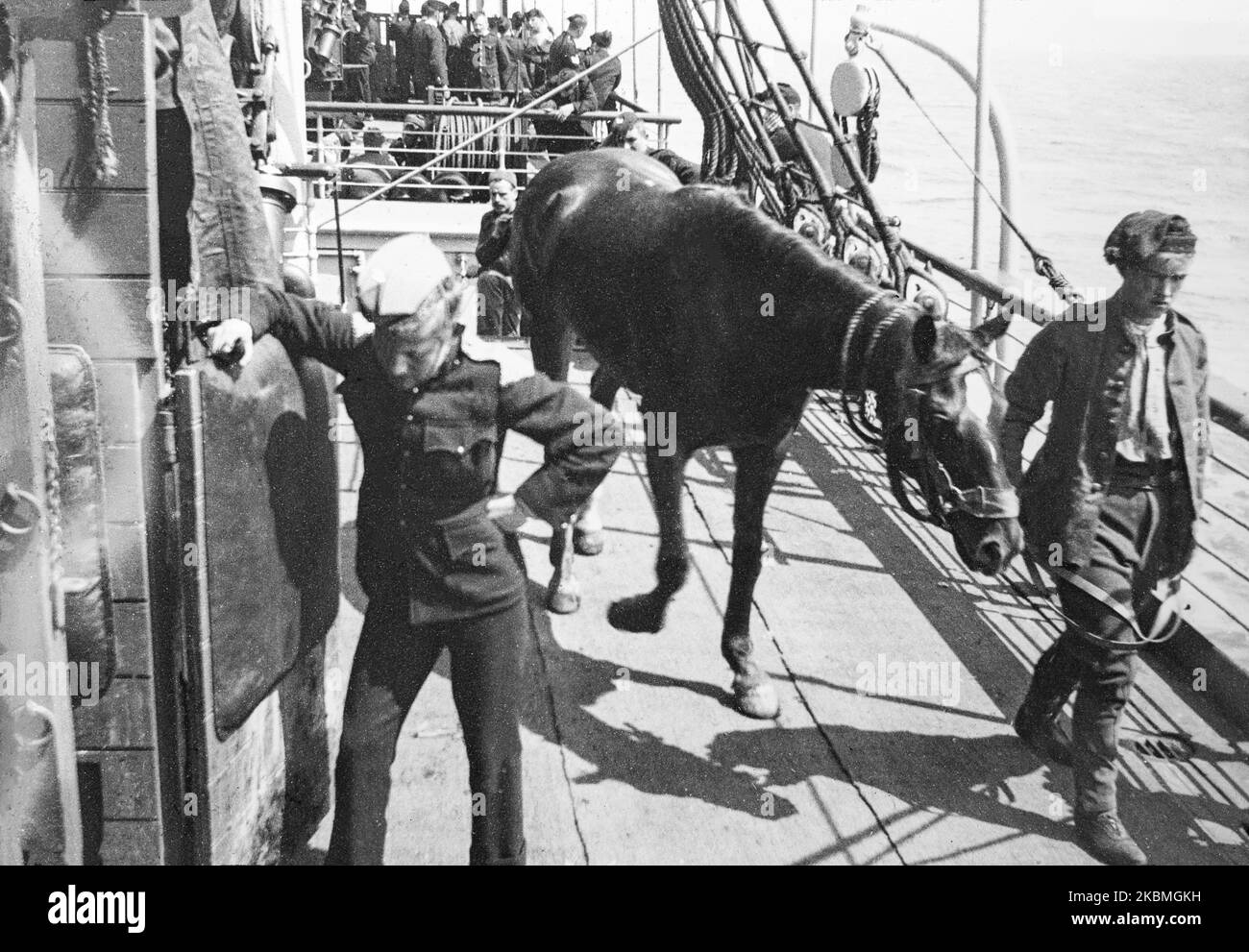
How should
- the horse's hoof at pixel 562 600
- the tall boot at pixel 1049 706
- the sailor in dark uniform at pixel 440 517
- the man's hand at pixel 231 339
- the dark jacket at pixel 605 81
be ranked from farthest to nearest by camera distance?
1. the dark jacket at pixel 605 81
2. the horse's hoof at pixel 562 600
3. the tall boot at pixel 1049 706
4. the sailor in dark uniform at pixel 440 517
5. the man's hand at pixel 231 339

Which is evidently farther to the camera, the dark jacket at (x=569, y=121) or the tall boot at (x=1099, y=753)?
the dark jacket at (x=569, y=121)

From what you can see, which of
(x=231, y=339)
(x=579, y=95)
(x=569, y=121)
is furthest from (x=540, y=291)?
(x=569, y=121)

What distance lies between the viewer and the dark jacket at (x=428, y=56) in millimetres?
15797

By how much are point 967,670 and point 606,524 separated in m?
2.27

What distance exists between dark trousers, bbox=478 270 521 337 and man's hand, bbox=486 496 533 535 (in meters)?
5.49

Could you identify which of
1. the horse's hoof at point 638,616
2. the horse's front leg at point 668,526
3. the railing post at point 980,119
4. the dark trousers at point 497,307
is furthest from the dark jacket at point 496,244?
the railing post at point 980,119

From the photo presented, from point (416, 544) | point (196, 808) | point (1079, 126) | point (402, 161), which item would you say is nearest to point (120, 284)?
point (416, 544)

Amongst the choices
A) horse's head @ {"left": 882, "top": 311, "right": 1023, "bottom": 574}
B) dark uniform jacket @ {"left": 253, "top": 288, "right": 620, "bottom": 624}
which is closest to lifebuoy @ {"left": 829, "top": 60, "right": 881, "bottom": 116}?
horse's head @ {"left": 882, "top": 311, "right": 1023, "bottom": 574}

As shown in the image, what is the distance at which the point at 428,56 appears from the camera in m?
15.9

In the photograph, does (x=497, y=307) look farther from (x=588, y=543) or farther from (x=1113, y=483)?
(x=1113, y=483)

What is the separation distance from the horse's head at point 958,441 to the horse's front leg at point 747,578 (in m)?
1.06

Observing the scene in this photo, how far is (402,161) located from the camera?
48.2 feet

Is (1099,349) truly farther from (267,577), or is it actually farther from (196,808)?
(196,808)

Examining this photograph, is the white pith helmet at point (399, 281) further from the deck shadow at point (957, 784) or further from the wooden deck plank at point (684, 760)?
the deck shadow at point (957, 784)
